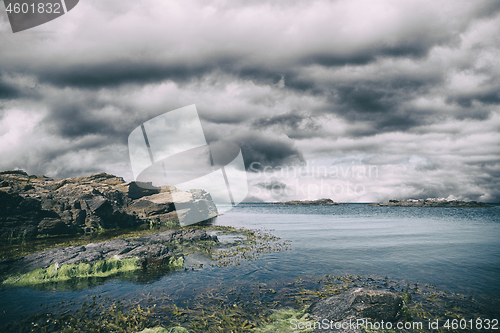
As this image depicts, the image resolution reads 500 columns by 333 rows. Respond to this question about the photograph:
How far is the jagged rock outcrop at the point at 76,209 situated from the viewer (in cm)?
3394

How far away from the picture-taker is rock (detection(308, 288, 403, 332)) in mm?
10242

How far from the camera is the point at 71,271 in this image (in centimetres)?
1711

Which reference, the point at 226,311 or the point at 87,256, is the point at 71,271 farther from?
the point at 226,311

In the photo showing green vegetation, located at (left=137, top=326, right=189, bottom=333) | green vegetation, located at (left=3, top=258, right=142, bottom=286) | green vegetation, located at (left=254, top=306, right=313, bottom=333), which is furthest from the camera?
green vegetation, located at (left=3, top=258, right=142, bottom=286)

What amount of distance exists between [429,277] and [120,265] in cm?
2449

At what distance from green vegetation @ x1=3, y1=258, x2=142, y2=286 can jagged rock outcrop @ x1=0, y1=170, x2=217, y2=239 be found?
22118 mm

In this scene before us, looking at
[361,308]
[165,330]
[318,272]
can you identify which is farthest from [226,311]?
[318,272]

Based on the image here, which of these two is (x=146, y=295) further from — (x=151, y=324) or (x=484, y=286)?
(x=484, y=286)

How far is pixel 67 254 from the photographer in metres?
19.3

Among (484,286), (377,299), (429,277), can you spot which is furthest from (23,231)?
(484,286)

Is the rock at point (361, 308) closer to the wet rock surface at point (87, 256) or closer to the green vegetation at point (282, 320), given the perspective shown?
the green vegetation at point (282, 320)

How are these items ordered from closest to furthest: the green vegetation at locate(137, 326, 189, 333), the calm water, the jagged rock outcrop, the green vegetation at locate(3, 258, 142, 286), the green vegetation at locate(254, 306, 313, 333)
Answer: the green vegetation at locate(137, 326, 189, 333)
the green vegetation at locate(254, 306, 313, 333)
the calm water
the green vegetation at locate(3, 258, 142, 286)
the jagged rock outcrop

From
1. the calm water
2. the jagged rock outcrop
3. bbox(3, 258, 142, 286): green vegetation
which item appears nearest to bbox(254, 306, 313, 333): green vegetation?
the calm water

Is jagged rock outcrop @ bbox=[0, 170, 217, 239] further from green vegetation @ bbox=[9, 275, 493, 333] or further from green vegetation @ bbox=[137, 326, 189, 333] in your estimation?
green vegetation @ bbox=[137, 326, 189, 333]
